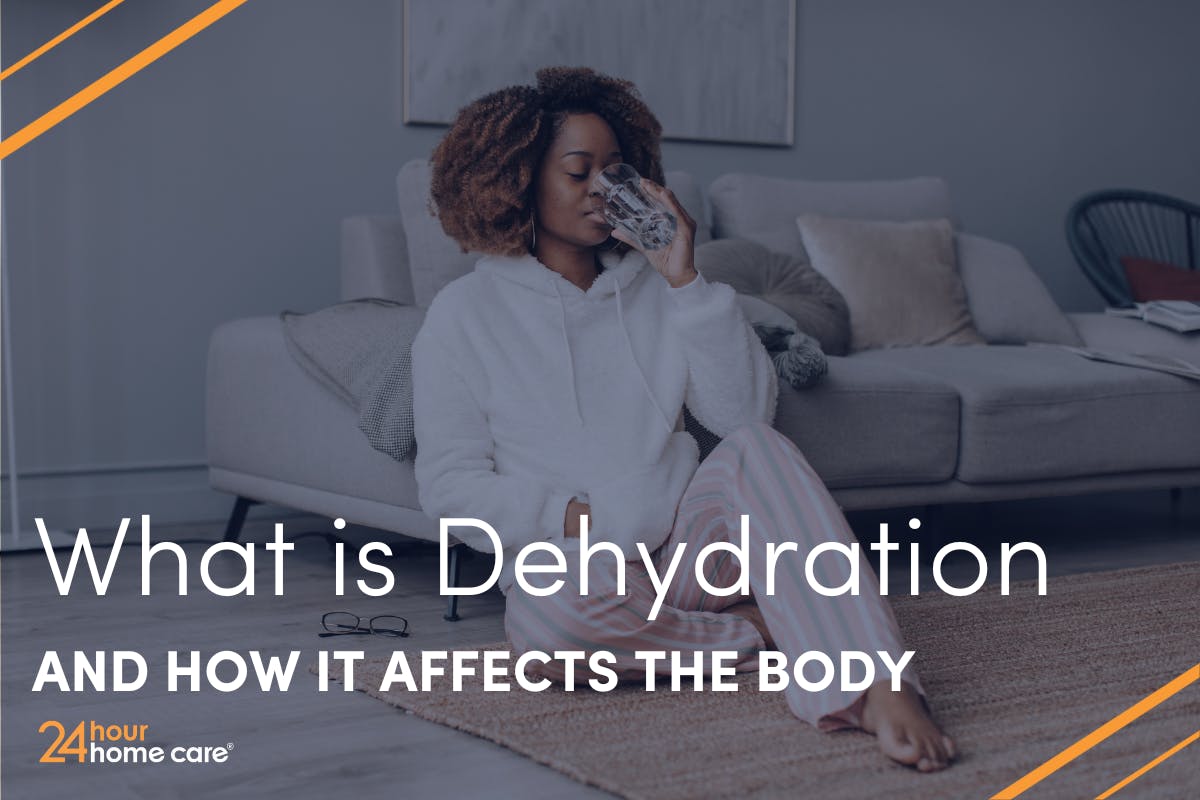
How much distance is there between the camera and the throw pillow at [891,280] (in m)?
3.19

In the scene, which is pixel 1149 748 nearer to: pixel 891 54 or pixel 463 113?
pixel 463 113

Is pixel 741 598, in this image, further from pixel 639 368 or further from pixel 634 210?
pixel 634 210

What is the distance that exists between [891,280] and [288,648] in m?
1.78

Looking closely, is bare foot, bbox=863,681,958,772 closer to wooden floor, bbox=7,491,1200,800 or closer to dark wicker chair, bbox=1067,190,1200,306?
wooden floor, bbox=7,491,1200,800

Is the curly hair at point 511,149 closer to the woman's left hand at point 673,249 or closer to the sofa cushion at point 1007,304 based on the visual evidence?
the woman's left hand at point 673,249

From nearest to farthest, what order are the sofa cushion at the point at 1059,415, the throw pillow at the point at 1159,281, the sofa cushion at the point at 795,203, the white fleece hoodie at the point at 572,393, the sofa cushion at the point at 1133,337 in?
the white fleece hoodie at the point at 572,393
the sofa cushion at the point at 1059,415
the sofa cushion at the point at 1133,337
the sofa cushion at the point at 795,203
the throw pillow at the point at 1159,281

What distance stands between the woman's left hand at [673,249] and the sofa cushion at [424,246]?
0.91 metres

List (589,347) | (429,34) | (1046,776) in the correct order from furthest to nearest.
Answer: (429,34), (589,347), (1046,776)

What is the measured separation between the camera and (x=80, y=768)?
4.88ft

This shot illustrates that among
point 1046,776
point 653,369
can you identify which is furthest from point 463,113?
point 1046,776

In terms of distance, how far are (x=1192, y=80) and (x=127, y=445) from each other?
373 cm

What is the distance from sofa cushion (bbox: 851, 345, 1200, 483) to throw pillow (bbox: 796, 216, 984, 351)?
0.19m

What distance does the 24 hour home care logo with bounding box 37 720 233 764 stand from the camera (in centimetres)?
151

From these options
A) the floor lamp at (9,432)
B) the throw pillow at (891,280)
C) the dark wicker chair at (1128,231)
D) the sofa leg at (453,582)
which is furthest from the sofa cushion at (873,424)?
the floor lamp at (9,432)
